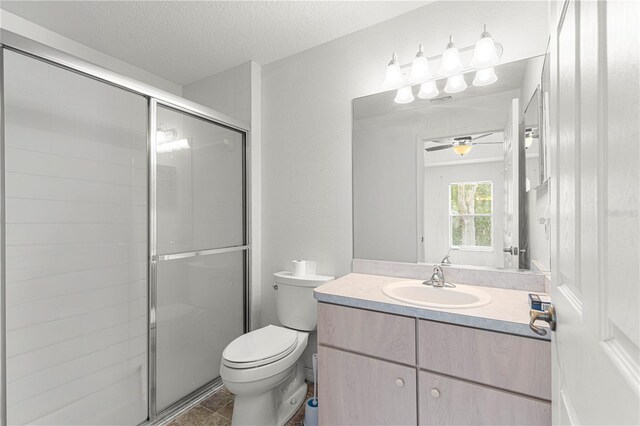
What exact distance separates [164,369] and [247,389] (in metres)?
0.68

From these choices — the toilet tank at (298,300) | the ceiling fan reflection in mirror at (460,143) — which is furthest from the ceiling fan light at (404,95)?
the toilet tank at (298,300)

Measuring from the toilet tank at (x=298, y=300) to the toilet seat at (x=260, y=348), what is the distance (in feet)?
0.36

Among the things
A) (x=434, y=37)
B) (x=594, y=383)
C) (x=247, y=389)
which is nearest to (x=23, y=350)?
(x=247, y=389)

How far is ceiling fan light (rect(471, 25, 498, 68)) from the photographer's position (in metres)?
1.48

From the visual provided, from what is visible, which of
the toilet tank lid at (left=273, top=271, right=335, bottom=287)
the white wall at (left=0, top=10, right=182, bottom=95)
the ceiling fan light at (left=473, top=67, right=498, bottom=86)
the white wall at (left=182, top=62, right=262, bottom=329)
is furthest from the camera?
the white wall at (left=182, top=62, right=262, bottom=329)

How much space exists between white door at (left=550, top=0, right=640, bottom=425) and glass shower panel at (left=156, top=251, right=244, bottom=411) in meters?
1.91

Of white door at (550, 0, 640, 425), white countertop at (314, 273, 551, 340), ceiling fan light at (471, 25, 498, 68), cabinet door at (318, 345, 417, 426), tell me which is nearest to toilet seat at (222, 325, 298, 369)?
cabinet door at (318, 345, 417, 426)

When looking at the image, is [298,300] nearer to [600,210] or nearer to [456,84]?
[456,84]

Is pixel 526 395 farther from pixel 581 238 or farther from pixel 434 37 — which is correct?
pixel 434 37

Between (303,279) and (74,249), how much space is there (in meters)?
1.33

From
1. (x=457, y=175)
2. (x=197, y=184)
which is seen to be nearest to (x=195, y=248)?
(x=197, y=184)

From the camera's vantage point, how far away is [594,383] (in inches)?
16.0

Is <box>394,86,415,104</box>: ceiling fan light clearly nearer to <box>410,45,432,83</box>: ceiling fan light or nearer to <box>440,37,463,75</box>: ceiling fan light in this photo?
<box>410,45,432,83</box>: ceiling fan light

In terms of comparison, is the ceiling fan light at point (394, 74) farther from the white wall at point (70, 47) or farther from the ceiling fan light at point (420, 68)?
the white wall at point (70, 47)
